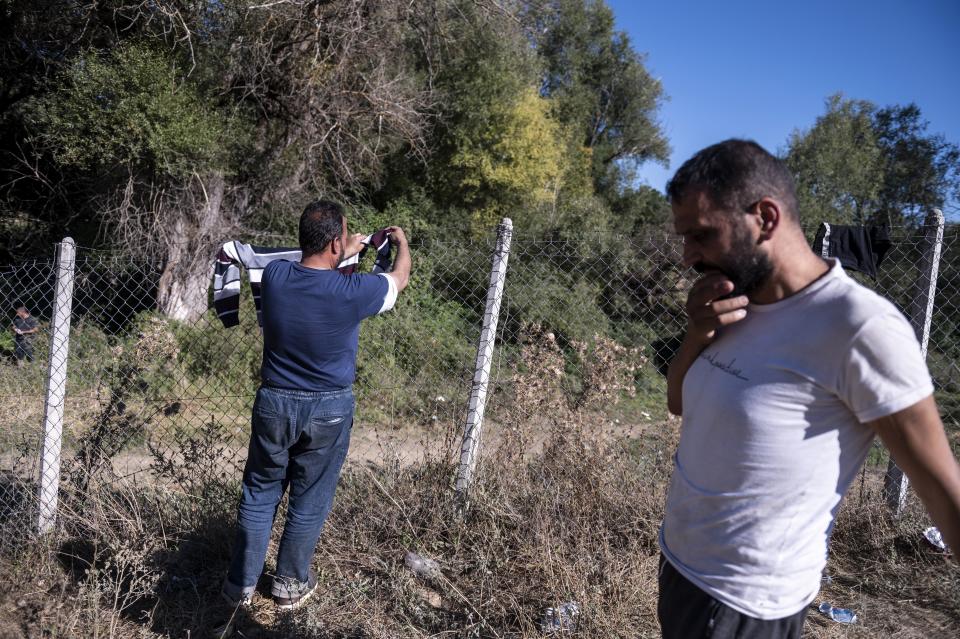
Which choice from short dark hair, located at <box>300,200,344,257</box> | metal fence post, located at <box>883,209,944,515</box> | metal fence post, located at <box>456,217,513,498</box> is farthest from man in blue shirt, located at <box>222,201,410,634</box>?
metal fence post, located at <box>883,209,944,515</box>

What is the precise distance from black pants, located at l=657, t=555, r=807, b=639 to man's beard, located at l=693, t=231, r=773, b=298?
0.72 m

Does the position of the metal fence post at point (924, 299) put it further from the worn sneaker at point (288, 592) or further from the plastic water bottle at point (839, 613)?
the worn sneaker at point (288, 592)

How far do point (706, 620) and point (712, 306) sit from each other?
2.38 ft

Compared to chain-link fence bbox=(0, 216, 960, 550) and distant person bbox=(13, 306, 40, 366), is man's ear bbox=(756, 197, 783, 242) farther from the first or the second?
distant person bbox=(13, 306, 40, 366)

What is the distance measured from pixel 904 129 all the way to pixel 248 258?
2482 cm

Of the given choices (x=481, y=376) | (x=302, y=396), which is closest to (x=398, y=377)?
(x=481, y=376)

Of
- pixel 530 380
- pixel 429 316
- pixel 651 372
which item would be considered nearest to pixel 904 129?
pixel 651 372

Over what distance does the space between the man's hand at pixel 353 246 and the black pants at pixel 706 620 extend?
7.33 feet

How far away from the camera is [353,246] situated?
3.32m

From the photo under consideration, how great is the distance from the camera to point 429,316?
9.20 meters

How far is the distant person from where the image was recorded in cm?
719

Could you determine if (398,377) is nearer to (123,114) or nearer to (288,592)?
(288,592)

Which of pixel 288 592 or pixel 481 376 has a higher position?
pixel 481 376

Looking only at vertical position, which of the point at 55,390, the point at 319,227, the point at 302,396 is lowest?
the point at 55,390
